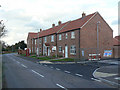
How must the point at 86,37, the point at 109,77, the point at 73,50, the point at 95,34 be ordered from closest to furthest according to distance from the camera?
the point at 109,77 → the point at 86,37 → the point at 73,50 → the point at 95,34

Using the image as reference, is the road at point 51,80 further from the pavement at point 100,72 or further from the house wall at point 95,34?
the house wall at point 95,34

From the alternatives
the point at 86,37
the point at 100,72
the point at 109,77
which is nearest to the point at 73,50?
the point at 86,37

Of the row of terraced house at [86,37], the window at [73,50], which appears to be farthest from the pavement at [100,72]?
the window at [73,50]

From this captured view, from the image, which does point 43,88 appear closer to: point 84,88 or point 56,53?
point 84,88

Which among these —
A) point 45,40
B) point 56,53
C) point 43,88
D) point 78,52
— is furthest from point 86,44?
point 43,88

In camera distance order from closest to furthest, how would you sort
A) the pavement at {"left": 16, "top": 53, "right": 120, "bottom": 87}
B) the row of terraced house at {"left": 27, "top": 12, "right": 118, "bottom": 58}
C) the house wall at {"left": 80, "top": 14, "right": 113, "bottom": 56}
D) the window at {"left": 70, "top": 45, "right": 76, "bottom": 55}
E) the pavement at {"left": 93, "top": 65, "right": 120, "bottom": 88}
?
the pavement at {"left": 93, "top": 65, "right": 120, "bottom": 88} < the pavement at {"left": 16, "top": 53, "right": 120, "bottom": 87} < the row of terraced house at {"left": 27, "top": 12, "right": 118, "bottom": 58} < the house wall at {"left": 80, "top": 14, "right": 113, "bottom": 56} < the window at {"left": 70, "top": 45, "right": 76, "bottom": 55}

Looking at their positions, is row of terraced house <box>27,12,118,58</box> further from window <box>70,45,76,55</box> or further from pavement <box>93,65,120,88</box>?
pavement <box>93,65,120,88</box>

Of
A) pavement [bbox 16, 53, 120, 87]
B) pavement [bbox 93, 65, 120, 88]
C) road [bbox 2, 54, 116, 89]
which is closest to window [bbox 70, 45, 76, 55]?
pavement [bbox 16, 53, 120, 87]


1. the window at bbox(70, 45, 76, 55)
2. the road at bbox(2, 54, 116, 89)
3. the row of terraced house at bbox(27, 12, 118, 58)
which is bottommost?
the road at bbox(2, 54, 116, 89)

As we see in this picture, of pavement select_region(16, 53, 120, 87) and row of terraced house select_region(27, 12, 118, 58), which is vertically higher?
row of terraced house select_region(27, 12, 118, 58)

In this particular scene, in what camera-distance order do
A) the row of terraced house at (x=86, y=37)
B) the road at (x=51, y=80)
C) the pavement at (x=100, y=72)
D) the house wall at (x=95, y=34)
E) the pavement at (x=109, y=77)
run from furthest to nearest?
the house wall at (x=95, y=34), the row of terraced house at (x=86, y=37), the pavement at (x=100, y=72), the pavement at (x=109, y=77), the road at (x=51, y=80)

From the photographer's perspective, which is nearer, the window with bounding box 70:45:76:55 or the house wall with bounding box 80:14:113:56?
the house wall with bounding box 80:14:113:56

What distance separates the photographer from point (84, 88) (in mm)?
8023

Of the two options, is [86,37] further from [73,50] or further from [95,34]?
[73,50]
